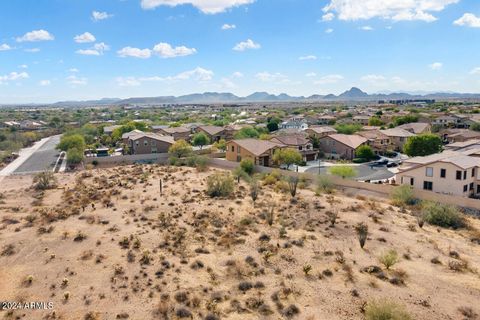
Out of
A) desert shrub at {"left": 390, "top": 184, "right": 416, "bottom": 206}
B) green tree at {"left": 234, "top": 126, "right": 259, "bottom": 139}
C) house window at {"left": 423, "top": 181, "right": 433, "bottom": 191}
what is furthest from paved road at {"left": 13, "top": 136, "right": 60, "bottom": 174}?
house window at {"left": 423, "top": 181, "right": 433, "bottom": 191}

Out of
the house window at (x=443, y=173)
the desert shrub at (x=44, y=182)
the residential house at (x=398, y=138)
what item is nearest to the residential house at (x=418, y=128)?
the residential house at (x=398, y=138)

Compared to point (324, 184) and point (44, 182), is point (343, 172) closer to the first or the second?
point (324, 184)

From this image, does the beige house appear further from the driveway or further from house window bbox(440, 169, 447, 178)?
the driveway

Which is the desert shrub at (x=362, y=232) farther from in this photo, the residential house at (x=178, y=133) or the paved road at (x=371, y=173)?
the residential house at (x=178, y=133)

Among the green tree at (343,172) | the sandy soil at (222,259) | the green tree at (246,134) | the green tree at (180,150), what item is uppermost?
the green tree at (246,134)

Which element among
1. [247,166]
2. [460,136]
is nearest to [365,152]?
[247,166]

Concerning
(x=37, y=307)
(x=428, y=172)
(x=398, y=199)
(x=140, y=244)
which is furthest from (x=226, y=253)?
(x=428, y=172)
